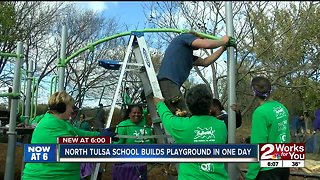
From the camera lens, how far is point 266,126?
162 inches

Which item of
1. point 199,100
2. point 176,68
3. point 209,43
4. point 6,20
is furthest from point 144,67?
point 6,20

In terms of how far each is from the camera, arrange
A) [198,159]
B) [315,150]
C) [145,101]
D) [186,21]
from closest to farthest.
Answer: [198,159] → [145,101] → [186,21] → [315,150]

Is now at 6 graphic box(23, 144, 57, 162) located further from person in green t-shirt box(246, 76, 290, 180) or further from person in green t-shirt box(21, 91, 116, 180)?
person in green t-shirt box(246, 76, 290, 180)

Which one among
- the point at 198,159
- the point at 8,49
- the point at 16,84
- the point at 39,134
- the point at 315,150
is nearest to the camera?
the point at 198,159

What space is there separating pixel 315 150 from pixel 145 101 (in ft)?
46.6

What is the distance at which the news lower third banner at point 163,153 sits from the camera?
2643 mm

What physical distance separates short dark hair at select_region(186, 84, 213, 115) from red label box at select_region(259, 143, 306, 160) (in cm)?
98

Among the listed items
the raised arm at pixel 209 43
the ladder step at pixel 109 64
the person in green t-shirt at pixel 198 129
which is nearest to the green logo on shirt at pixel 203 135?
the person in green t-shirt at pixel 198 129

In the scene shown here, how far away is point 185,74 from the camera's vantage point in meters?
4.65

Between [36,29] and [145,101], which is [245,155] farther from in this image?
[36,29]

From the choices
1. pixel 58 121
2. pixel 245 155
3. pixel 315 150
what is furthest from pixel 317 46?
pixel 245 155

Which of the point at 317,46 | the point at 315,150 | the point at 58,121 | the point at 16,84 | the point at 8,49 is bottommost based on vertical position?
the point at 315,150

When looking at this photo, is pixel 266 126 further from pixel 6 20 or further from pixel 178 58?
pixel 6 20

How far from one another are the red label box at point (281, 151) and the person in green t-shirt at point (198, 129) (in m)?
0.85
